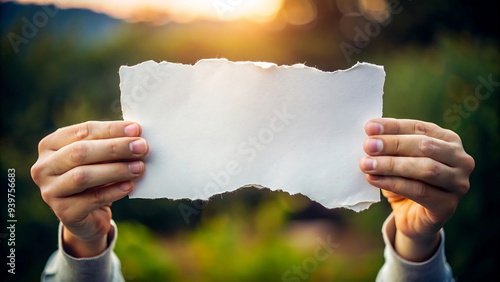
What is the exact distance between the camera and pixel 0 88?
8.75 feet

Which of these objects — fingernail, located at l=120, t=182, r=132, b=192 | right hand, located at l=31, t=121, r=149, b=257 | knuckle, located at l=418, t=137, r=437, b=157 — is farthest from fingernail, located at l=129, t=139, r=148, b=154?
knuckle, located at l=418, t=137, r=437, b=157

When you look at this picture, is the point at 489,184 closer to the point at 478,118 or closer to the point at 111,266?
the point at 478,118

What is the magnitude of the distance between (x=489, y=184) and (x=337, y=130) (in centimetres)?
236

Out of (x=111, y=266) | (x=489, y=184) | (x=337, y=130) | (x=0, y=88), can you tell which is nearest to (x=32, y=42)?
(x=0, y=88)

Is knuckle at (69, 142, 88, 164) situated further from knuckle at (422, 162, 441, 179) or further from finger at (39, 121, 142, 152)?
knuckle at (422, 162, 441, 179)

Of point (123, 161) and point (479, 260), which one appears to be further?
point (479, 260)

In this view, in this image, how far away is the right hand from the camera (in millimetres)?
991

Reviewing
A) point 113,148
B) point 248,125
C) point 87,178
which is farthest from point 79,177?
point 248,125

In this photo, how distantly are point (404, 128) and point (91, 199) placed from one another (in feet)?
3.16

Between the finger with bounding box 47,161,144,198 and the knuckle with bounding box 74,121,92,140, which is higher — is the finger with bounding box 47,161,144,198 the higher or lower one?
the lower one

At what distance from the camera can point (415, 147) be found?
0.99 metres

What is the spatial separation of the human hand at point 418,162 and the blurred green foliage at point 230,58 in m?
1.53

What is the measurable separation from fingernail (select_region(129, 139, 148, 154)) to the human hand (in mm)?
656

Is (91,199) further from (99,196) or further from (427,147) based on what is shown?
(427,147)
